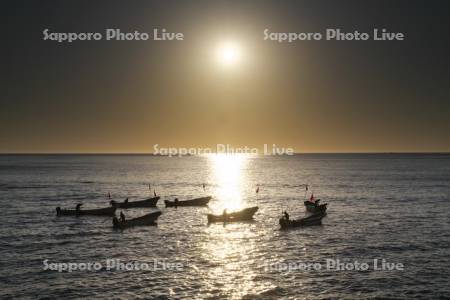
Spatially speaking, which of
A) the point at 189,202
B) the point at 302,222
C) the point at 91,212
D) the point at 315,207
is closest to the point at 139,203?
the point at 189,202

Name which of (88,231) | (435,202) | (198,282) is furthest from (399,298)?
(435,202)

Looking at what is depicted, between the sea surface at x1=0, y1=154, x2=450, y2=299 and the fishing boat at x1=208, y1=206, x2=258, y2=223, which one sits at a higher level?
the fishing boat at x1=208, y1=206, x2=258, y2=223

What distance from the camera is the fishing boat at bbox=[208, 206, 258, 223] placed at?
60.2 m

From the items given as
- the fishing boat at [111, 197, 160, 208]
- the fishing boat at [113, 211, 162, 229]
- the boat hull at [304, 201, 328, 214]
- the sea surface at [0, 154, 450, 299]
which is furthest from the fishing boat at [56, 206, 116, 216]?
the boat hull at [304, 201, 328, 214]

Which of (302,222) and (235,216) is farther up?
(235,216)

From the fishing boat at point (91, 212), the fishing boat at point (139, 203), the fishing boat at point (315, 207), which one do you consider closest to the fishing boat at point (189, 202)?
the fishing boat at point (139, 203)

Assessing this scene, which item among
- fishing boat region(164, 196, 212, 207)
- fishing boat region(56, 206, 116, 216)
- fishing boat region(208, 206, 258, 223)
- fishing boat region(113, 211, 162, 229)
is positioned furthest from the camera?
fishing boat region(164, 196, 212, 207)

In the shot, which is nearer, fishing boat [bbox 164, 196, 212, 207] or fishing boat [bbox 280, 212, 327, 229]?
fishing boat [bbox 280, 212, 327, 229]

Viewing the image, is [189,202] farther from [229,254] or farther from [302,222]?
[229,254]

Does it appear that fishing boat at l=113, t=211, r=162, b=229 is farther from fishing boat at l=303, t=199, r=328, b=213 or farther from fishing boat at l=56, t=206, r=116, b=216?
fishing boat at l=303, t=199, r=328, b=213

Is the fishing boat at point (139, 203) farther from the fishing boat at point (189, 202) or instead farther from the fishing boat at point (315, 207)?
the fishing boat at point (315, 207)

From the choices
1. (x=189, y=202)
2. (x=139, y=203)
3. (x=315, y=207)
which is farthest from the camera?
(x=189, y=202)

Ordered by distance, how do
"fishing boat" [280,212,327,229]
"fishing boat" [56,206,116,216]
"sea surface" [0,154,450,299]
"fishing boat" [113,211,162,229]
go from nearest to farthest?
"sea surface" [0,154,450,299]
"fishing boat" [280,212,327,229]
"fishing boat" [113,211,162,229]
"fishing boat" [56,206,116,216]

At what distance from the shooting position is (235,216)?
6156 centimetres
